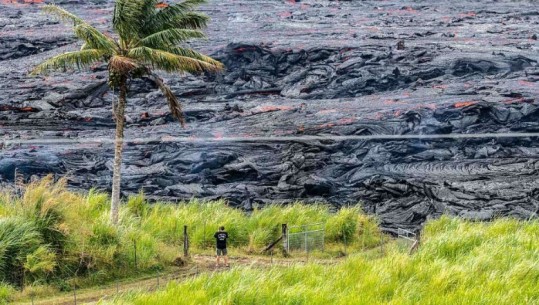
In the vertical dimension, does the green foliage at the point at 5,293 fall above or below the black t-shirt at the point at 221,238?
above

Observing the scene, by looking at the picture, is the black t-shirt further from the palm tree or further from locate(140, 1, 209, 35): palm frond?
locate(140, 1, 209, 35): palm frond

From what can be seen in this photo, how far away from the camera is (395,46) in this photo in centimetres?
2581

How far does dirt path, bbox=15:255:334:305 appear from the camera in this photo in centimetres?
1294

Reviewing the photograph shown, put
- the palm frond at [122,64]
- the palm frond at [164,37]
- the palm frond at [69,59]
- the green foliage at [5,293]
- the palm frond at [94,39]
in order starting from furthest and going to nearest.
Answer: the palm frond at [164,37] < the palm frond at [94,39] < the palm frond at [69,59] < the palm frond at [122,64] < the green foliage at [5,293]

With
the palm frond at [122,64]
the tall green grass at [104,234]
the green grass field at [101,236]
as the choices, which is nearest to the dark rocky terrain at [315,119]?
the tall green grass at [104,234]

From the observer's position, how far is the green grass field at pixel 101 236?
1362cm

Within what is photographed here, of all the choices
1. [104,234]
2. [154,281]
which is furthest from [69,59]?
[154,281]

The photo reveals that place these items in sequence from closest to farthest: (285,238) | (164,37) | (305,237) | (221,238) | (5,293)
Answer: (5,293) → (221,238) → (164,37) → (285,238) → (305,237)

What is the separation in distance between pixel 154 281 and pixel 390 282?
14.4ft

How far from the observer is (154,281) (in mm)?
14367

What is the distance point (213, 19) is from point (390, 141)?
8.13 m

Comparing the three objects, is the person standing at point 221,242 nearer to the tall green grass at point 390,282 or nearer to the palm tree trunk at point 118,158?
the tall green grass at point 390,282

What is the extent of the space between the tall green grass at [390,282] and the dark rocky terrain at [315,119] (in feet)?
24.2

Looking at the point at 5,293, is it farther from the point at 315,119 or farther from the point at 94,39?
the point at 315,119
